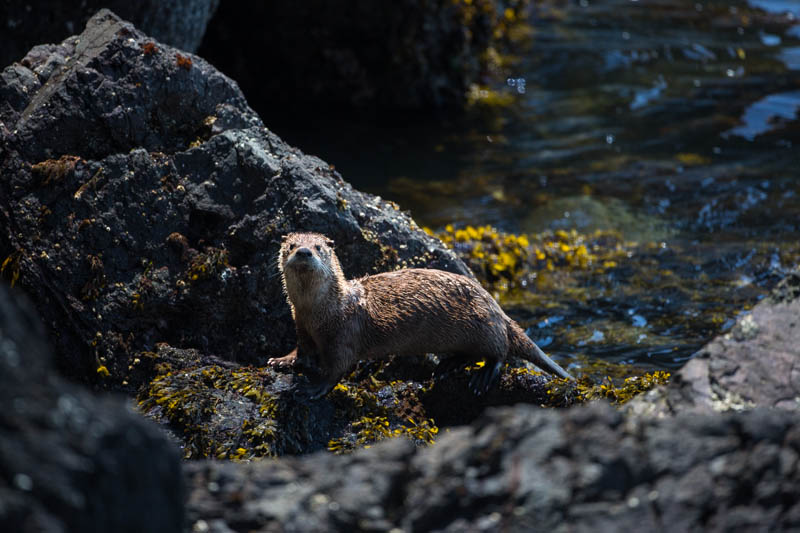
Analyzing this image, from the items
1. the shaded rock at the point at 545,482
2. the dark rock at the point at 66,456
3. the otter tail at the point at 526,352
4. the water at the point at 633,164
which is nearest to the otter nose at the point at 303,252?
the otter tail at the point at 526,352

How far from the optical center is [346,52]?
1209cm

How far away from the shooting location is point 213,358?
520 centimetres

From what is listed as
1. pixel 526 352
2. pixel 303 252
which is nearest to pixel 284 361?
pixel 303 252

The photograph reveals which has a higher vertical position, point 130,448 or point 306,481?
point 130,448

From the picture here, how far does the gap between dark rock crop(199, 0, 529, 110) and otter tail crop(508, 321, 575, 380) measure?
23.9 feet

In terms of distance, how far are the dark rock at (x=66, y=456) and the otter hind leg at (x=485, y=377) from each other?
320 centimetres

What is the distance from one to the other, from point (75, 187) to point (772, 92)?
11225 mm

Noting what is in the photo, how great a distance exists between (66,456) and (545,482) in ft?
4.50

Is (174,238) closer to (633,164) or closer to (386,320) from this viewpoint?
(386,320)

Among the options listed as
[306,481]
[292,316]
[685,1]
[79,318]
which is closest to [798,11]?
[685,1]

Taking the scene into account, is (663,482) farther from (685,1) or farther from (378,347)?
(685,1)

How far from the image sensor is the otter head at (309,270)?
483 cm

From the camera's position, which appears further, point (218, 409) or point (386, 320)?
point (386, 320)

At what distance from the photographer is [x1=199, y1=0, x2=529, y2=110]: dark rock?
11945 mm
